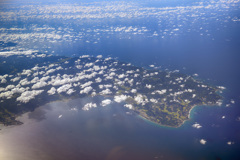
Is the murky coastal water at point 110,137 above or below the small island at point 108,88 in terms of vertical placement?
below

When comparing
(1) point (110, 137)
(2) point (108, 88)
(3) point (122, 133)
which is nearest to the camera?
(1) point (110, 137)

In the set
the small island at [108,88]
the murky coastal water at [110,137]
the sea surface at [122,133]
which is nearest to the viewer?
the murky coastal water at [110,137]

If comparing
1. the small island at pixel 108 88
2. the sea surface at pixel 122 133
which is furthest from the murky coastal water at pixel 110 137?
the small island at pixel 108 88

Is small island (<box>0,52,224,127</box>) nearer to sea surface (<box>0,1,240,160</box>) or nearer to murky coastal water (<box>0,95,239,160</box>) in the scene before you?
sea surface (<box>0,1,240,160</box>)

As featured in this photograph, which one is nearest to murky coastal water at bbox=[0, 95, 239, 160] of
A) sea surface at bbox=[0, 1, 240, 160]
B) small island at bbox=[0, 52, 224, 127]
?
sea surface at bbox=[0, 1, 240, 160]

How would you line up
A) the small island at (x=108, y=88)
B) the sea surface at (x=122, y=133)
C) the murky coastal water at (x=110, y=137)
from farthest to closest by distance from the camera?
the small island at (x=108, y=88), the sea surface at (x=122, y=133), the murky coastal water at (x=110, y=137)

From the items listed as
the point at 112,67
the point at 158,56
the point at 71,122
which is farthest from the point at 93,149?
the point at 158,56

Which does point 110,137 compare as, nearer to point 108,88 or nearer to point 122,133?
point 122,133

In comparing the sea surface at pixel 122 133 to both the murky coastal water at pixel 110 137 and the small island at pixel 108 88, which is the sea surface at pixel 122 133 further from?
the small island at pixel 108 88

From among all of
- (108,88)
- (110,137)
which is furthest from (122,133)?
(108,88)
